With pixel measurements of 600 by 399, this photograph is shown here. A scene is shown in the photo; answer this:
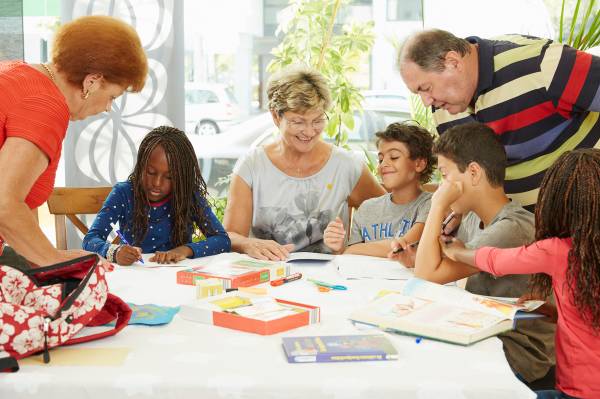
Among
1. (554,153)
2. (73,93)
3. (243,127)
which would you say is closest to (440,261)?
(554,153)

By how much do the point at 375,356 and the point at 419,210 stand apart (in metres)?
1.35

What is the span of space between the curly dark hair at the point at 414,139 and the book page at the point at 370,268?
1.80 feet

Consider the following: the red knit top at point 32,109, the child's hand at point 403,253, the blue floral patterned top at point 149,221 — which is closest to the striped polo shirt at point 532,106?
the child's hand at point 403,253

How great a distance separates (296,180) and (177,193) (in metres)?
0.52

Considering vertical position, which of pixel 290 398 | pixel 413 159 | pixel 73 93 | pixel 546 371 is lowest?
pixel 546 371

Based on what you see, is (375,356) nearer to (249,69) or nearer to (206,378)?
(206,378)

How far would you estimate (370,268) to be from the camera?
7.15 feet

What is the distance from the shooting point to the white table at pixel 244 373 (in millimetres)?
1240

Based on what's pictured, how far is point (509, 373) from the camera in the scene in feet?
4.28

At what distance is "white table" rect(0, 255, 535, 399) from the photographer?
1.24m

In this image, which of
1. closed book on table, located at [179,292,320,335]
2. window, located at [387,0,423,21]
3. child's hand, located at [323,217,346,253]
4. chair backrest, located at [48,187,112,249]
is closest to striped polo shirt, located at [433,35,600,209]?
child's hand, located at [323,217,346,253]

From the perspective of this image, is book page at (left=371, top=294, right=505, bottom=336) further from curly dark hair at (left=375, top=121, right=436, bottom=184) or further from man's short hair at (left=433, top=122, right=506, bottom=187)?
curly dark hair at (left=375, top=121, right=436, bottom=184)

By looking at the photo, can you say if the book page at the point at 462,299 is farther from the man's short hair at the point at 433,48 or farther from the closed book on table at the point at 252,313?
the man's short hair at the point at 433,48

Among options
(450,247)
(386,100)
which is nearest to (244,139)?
(386,100)
